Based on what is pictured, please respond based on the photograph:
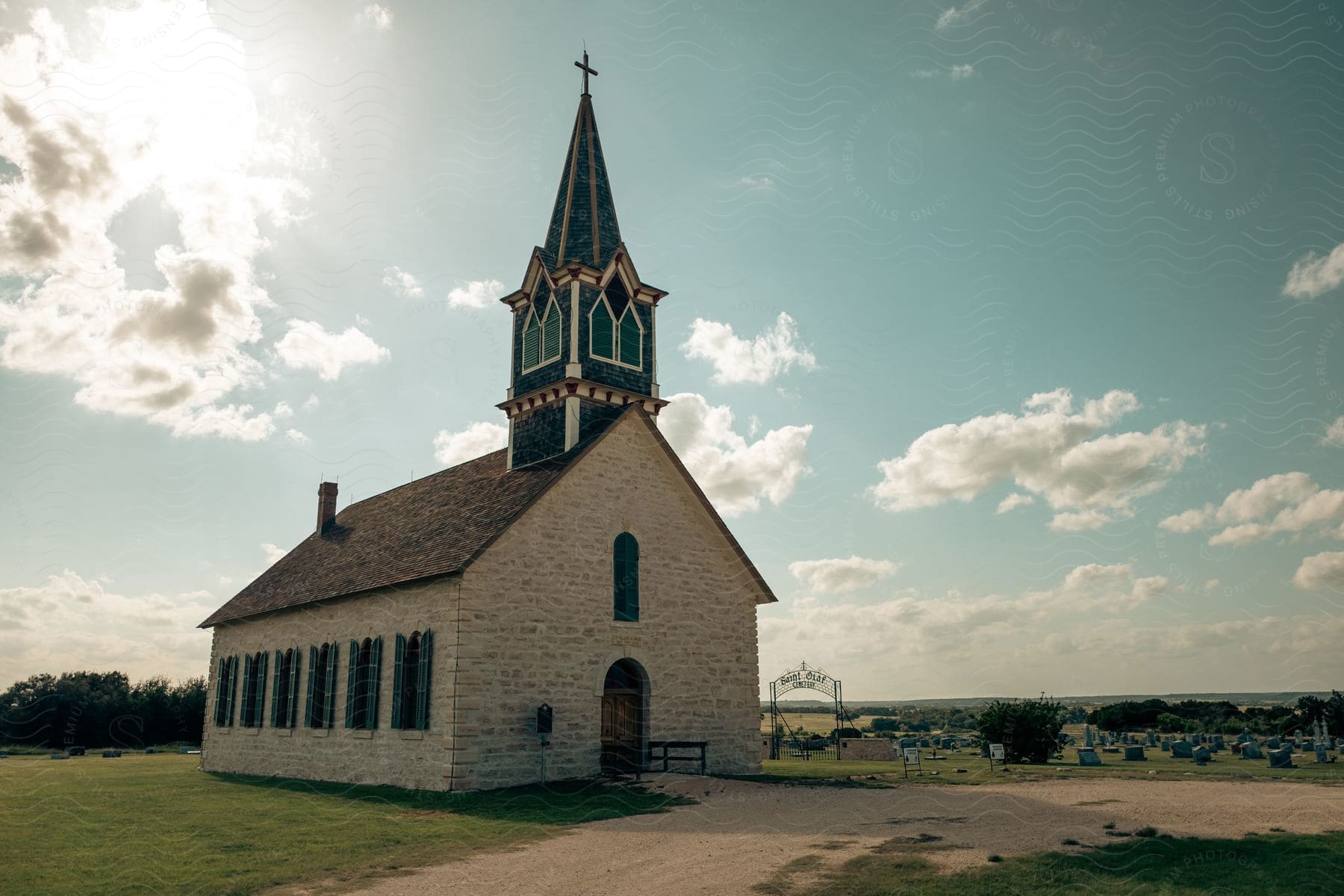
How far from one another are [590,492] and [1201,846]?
52.3 ft

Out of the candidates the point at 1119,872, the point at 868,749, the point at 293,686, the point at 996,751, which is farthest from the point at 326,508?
the point at 1119,872

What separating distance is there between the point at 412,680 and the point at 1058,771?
1614cm

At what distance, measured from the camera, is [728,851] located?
12617 millimetres

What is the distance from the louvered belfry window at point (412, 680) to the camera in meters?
21.3

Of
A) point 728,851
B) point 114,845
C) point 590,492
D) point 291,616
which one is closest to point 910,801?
point 728,851

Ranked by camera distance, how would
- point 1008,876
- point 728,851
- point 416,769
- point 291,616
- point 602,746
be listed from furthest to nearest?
point 291,616, point 602,746, point 416,769, point 728,851, point 1008,876

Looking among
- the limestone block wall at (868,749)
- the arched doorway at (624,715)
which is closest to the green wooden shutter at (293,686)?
the arched doorway at (624,715)

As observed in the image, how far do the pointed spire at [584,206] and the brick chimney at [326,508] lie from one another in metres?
15.9

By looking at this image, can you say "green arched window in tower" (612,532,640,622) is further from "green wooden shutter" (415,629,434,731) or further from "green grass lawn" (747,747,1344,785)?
"green grass lawn" (747,747,1344,785)

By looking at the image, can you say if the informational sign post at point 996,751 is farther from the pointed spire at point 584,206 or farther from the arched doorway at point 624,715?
the pointed spire at point 584,206

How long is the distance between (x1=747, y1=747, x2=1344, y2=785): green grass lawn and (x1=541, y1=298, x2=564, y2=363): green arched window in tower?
1340cm

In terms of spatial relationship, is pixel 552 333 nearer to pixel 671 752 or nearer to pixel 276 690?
pixel 671 752

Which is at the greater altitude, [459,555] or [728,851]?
[459,555]

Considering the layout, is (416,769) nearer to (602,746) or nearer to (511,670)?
(511,670)
